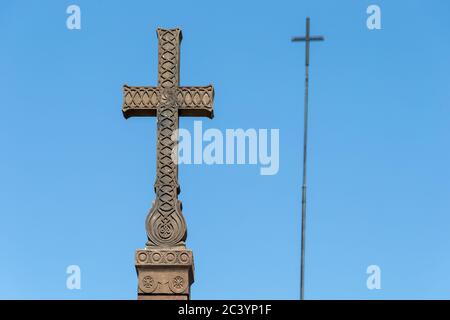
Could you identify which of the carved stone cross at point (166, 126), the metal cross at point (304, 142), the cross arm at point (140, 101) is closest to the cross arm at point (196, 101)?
the carved stone cross at point (166, 126)

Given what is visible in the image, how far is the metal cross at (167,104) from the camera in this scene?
18.5m

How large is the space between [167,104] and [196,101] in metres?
0.44

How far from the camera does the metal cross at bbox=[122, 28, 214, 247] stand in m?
18.5

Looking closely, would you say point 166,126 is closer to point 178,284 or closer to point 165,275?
point 165,275

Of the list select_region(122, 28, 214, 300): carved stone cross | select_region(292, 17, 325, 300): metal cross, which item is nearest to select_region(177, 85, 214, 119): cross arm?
select_region(122, 28, 214, 300): carved stone cross

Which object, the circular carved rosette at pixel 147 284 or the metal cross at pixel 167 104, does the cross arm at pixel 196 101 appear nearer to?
the metal cross at pixel 167 104

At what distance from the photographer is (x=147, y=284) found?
1783 cm

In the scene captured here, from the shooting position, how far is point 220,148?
18.2 m

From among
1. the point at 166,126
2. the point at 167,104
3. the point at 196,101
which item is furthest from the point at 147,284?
the point at 196,101

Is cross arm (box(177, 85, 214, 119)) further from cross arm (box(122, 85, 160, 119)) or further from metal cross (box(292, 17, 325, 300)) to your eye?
metal cross (box(292, 17, 325, 300))

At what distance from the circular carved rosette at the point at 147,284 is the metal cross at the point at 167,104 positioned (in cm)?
113
